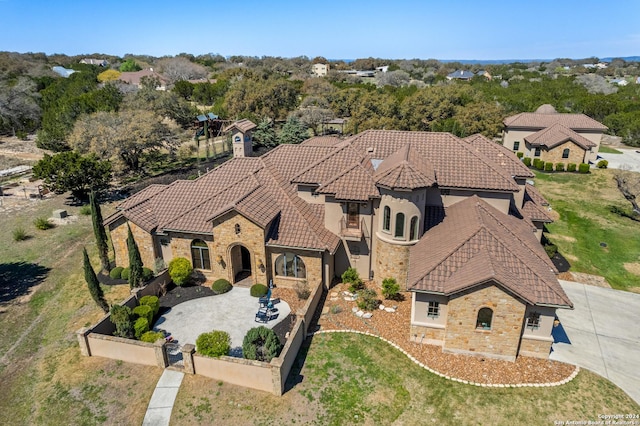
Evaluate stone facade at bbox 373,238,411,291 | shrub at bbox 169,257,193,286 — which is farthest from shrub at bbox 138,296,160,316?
stone facade at bbox 373,238,411,291

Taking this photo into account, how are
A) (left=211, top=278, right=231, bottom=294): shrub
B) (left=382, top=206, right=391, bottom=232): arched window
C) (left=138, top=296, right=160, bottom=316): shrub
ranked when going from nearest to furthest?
(left=138, top=296, right=160, bottom=316): shrub → (left=382, top=206, right=391, bottom=232): arched window → (left=211, top=278, right=231, bottom=294): shrub

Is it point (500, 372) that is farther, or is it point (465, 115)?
point (465, 115)

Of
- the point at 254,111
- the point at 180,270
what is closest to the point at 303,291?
the point at 180,270

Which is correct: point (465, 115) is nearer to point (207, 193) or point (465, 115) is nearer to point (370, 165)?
point (370, 165)

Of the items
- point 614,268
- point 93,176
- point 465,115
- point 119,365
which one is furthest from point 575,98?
point 119,365

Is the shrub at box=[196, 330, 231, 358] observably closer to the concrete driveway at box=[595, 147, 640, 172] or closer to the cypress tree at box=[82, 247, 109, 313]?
the cypress tree at box=[82, 247, 109, 313]

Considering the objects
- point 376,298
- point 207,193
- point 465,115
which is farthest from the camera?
point 465,115
